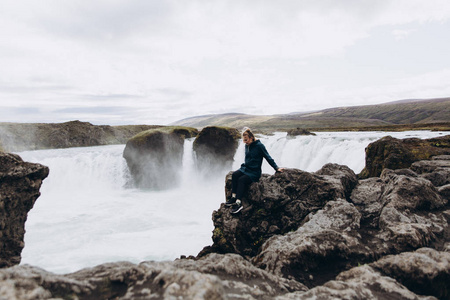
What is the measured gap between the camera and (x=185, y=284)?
9.86 ft

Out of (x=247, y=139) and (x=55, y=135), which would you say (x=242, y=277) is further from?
(x=55, y=135)

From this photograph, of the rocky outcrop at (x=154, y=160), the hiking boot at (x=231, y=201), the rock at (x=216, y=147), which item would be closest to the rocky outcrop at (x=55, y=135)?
the rocky outcrop at (x=154, y=160)

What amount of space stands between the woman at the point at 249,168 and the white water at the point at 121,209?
23.7ft

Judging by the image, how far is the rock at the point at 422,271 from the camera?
4102 mm

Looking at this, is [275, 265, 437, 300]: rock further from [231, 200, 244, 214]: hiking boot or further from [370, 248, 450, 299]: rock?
[231, 200, 244, 214]: hiking boot

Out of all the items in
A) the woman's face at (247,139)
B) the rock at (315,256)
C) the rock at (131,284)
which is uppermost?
the woman's face at (247,139)

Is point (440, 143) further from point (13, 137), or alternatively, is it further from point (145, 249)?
point (13, 137)

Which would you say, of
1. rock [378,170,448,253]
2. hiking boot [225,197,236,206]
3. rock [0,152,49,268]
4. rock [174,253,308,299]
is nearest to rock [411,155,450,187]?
rock [378,170,448,253]

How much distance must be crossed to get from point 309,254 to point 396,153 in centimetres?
1323

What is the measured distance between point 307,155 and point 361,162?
21.8 feet

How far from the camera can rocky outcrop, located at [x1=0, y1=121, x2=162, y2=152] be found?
61041 millimetres

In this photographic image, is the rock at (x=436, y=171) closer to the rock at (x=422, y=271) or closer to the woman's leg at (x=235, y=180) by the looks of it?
the rock at (x=422, y=271)

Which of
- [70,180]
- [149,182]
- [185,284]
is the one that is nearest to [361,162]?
[185,284]

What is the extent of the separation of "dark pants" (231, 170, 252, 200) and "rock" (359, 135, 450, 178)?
1100 cm
